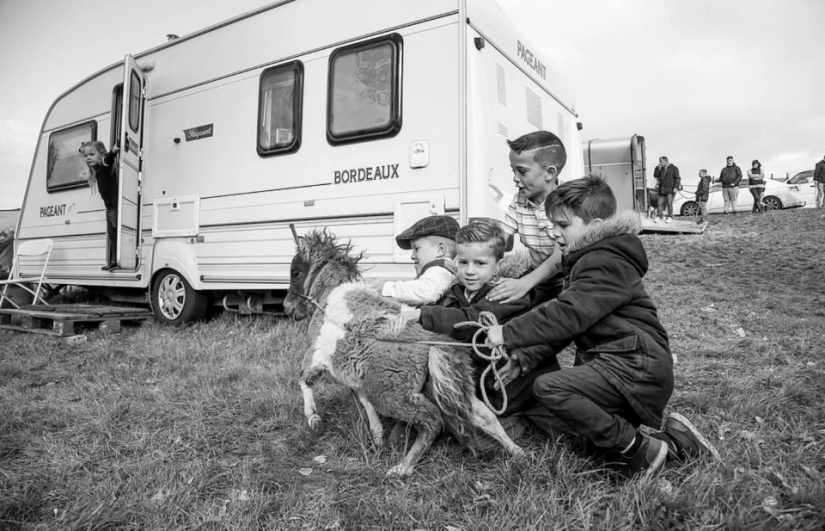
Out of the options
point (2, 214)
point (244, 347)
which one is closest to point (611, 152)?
point (244, 347)

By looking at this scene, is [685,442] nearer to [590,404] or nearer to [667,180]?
[590,404]

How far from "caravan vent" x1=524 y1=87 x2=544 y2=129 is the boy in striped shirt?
2727 millimetres

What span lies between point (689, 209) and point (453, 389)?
18.8 m

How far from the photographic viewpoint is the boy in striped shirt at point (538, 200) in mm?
2922

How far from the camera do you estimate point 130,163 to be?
255 inches

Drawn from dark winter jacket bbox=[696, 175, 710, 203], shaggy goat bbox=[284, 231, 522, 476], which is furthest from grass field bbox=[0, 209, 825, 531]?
dark winter jacket bbox=[696, 175, 710, 203]

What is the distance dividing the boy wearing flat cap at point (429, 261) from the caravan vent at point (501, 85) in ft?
7.34

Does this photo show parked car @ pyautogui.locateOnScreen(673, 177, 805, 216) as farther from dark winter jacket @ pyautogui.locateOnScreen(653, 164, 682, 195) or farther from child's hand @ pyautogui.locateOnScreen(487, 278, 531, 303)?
child's hand @ pyautogui.locateOnScreen(487, 278, 531, 303)

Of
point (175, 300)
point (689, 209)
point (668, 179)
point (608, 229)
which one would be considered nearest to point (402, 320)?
point (608, 229)

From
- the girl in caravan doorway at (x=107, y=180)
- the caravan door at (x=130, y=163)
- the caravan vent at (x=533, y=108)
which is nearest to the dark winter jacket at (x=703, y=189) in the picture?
the caravan vent at (x=533, y=108)

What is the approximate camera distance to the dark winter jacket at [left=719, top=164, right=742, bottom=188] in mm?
16594

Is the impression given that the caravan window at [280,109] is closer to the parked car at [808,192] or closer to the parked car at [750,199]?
the parked car at [750,199]

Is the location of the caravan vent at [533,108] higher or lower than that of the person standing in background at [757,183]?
lower

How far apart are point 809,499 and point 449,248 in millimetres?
2049
